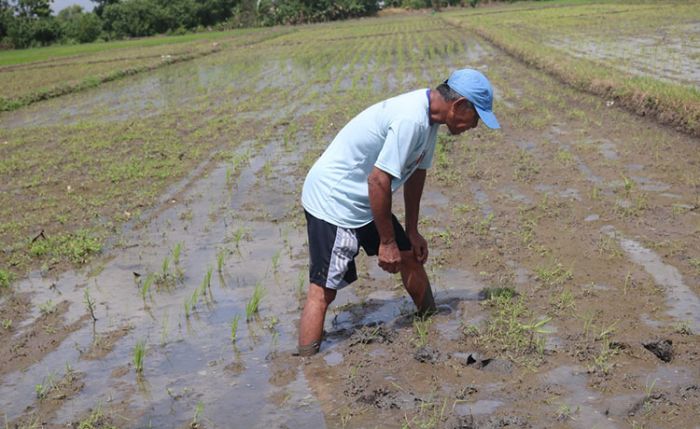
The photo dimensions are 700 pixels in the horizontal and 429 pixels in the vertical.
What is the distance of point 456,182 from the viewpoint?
6.50 meters

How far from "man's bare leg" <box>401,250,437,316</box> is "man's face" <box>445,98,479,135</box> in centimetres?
73

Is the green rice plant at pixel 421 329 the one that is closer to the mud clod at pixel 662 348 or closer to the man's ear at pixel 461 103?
the mud clod at pixel 662 348

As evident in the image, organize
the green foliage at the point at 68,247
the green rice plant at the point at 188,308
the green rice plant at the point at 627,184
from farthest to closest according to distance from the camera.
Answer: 1. the green rice plant at the point at 627,184
2. the green foliage at the point at 68,247
3. the green rice plant at the point at 188,308

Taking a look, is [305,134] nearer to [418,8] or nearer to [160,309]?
[160,309]

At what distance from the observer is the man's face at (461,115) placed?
307 cm

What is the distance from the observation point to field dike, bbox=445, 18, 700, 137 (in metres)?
7.92

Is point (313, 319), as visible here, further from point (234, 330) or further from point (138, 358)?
point (138, 358)

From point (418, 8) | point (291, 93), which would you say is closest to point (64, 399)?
point (291, 93)

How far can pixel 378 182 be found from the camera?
121 inches

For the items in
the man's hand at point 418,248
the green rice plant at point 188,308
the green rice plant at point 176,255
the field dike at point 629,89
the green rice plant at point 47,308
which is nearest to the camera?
the man's hand at point 418,248

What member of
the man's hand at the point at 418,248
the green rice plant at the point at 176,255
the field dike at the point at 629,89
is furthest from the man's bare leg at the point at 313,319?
the field dike at the point at 629,89

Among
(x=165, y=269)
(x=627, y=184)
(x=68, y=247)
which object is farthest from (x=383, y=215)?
(x=627, y=184)

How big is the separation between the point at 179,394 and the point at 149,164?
511 centimetres

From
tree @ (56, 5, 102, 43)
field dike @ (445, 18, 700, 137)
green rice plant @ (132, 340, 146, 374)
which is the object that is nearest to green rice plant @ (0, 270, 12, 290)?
green rice plant @ (132, 340, 146, 374)
